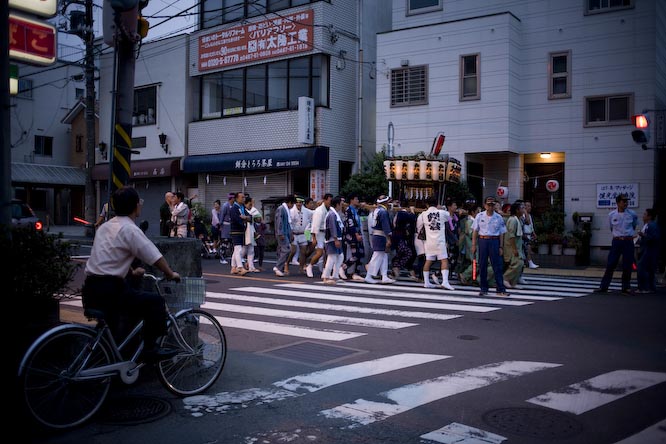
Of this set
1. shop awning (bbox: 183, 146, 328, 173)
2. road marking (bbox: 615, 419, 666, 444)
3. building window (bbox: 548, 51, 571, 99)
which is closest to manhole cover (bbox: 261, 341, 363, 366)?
road marking (bbox: 615, 419, 666, 444)

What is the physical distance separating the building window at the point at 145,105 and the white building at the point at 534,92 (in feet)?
39.7

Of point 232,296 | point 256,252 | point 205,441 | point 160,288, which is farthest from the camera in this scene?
point 256,252

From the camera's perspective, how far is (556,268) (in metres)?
19.1

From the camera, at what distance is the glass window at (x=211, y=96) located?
2814 cm

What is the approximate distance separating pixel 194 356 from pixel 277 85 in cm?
2122

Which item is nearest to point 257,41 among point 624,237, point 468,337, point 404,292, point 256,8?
point 256,8

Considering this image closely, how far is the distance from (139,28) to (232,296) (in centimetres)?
583

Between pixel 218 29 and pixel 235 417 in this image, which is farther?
pixel 218 29

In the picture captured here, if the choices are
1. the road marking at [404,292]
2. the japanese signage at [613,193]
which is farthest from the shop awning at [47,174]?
the japanese signage at [613,193]

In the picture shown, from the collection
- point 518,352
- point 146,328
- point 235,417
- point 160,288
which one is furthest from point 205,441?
point 518,352

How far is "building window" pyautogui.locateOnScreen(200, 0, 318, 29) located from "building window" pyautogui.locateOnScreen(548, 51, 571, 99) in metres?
9.39

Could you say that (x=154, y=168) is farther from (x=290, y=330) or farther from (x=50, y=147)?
(x=290, y=330)

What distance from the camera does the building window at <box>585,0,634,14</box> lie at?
66.9ft

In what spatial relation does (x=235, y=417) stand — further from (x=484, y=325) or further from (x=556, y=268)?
(x=556, y=268)
